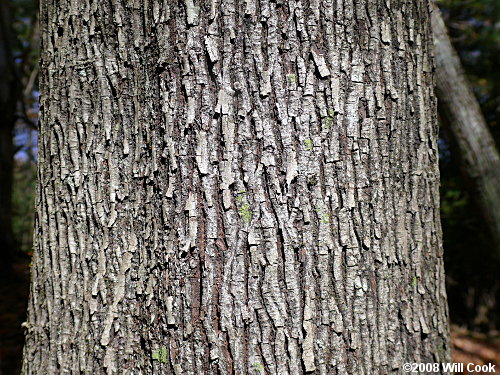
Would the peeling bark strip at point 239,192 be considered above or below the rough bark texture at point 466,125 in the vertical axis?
below

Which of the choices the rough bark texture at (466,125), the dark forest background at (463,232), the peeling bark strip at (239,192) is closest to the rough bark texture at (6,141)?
the dark forest background at (463,232)

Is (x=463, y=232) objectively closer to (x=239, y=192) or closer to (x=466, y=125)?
(x=466, y=125)

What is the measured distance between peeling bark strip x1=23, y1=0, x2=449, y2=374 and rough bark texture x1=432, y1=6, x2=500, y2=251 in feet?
8.12

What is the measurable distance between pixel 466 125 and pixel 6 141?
5200 mm

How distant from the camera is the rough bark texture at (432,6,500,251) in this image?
148 inches

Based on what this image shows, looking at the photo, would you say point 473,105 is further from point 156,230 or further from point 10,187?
point 10,187

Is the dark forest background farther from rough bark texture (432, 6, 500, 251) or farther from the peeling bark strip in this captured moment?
the peeling bark strip

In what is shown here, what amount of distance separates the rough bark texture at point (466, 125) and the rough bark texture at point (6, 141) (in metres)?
4.84

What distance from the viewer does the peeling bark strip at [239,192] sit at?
1323mm

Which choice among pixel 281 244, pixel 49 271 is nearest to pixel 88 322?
pixel 49 271

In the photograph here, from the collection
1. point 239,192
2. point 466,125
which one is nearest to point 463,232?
point 466,125

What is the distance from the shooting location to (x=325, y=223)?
53.0 inches

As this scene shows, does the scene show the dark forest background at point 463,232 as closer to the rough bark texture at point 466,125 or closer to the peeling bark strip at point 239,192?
the rough bark texture at point 466,125

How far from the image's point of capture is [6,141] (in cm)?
562
